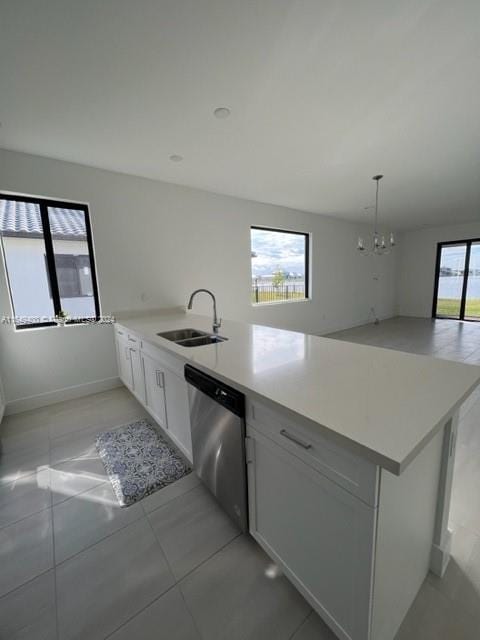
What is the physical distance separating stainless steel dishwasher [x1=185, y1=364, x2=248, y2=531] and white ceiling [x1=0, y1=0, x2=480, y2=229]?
1.88 metres

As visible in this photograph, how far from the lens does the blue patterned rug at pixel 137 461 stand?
1.75 meters

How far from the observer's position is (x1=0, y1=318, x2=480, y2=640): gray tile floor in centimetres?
104

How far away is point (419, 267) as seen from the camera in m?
7.63

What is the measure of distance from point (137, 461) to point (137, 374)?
87 cm

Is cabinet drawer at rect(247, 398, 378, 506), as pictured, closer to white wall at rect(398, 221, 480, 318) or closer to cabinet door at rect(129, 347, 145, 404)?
cabinet door at rect(129, 347, 145, 404)

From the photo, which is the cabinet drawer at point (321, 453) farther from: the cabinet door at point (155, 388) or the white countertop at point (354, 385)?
the cabinet door at point (155, 388)

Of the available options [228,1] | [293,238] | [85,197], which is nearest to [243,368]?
[228,1]

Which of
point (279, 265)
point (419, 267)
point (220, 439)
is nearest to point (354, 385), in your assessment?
point (220, 439)

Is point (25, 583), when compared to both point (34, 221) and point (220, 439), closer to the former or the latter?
point (220, 439)

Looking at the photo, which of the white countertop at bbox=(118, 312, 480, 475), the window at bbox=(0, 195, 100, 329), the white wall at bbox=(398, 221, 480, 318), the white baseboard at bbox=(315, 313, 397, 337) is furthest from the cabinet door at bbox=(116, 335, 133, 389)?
the white wall at bbox=(398, 221, 480, 318)

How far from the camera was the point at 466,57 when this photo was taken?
162 cm

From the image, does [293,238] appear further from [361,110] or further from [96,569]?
[96,569]

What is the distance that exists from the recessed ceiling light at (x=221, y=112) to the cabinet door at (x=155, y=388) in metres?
2.07

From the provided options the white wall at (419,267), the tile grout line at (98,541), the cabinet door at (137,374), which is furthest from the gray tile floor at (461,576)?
the white wall at (419,267)
